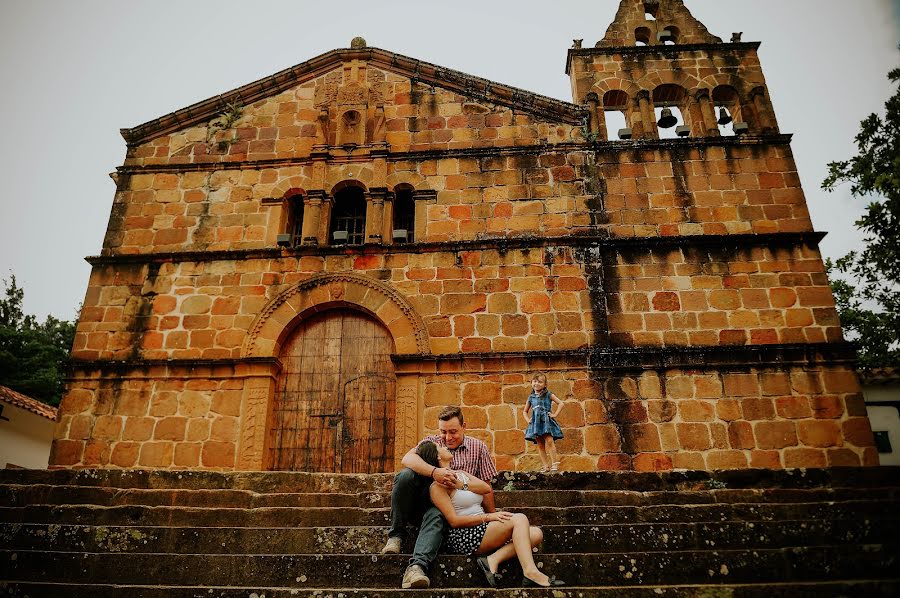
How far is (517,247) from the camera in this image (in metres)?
11.3

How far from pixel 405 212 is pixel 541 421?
18.0 feet

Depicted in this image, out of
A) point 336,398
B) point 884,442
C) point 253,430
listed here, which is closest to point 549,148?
point 336,398

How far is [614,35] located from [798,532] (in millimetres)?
11748

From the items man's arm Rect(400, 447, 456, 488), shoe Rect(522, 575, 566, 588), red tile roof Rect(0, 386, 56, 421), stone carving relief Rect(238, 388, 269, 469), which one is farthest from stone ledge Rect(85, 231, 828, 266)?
red tile roof Rect(0, 386, 56, 421)

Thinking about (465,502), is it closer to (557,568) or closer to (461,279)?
(557,568)

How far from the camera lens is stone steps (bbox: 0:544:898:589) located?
191 inches

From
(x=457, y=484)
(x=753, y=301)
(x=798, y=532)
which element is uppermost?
(x=753, y=301)

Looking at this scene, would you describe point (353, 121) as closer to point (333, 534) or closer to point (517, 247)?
point (517, 247)

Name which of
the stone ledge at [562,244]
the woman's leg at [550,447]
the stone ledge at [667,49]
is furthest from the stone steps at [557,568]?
the stone ledge at [667,49]

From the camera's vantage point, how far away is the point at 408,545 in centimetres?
519

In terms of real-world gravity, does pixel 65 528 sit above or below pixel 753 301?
below

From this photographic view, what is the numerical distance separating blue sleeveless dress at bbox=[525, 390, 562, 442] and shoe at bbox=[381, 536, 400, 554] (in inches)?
154

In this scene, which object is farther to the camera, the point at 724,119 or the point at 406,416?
the point at 724,119

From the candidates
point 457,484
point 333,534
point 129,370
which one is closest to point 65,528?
point 333,534
